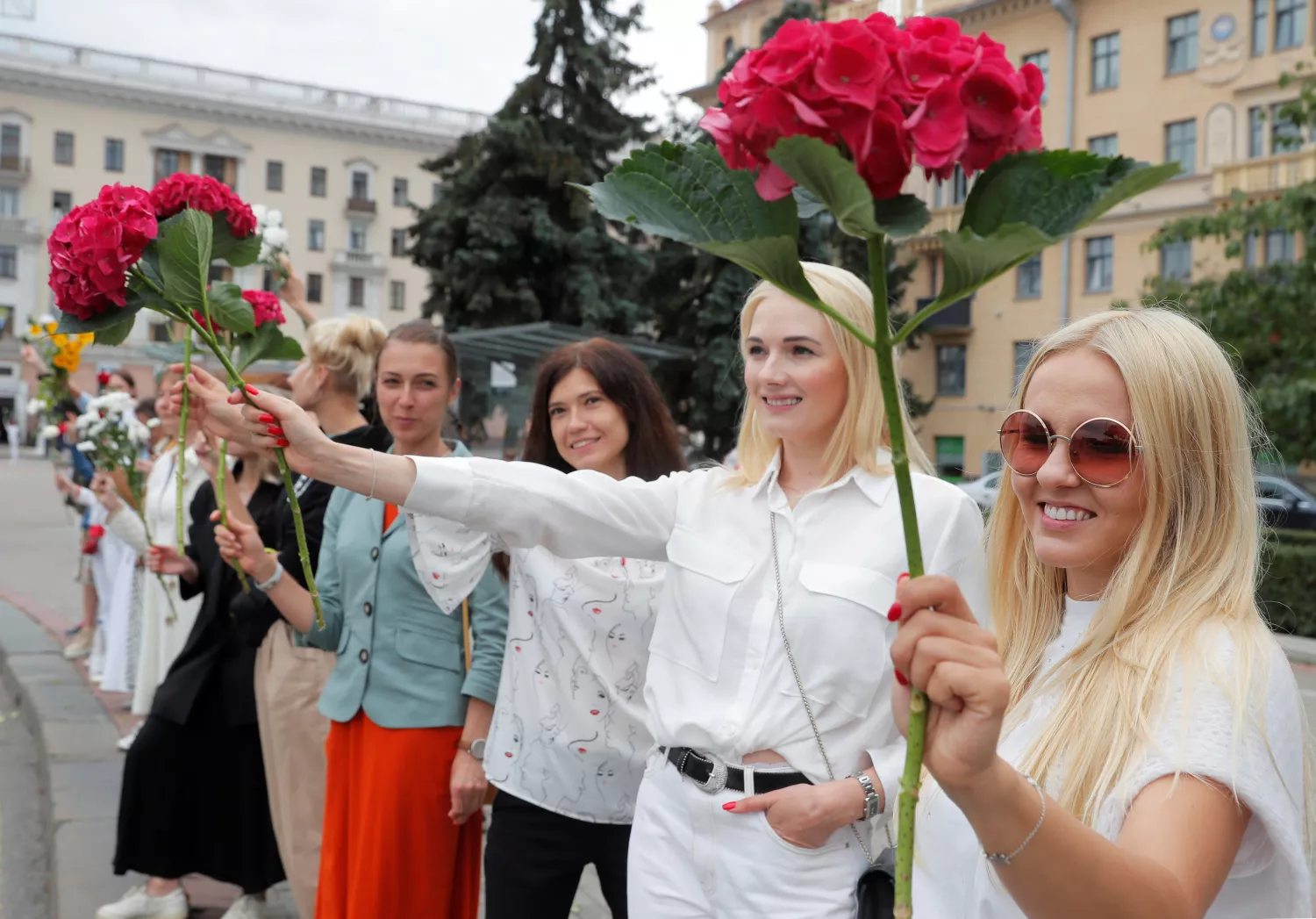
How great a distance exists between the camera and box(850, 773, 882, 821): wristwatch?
208 cm

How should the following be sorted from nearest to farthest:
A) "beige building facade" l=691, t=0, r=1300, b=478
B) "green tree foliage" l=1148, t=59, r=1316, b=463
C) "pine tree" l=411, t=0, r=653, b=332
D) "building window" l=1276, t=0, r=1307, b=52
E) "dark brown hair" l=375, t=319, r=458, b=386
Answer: "dark brown hair" l=375, t=319, r=458, b=386 → "green tree foliage" l=1148, t=59, r=1316, b=463 → "pine tree" l=411, t=0, r=653, b=332 → "building window" l=1276, t=0, r=1307, b=52 → "beige building facade" l=691, t=0, r=1300, b=478

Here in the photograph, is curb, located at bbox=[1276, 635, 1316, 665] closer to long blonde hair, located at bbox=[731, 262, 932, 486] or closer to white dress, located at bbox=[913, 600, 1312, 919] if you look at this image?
long blonde hair, located at bbox=[731, 262, 932, 486]

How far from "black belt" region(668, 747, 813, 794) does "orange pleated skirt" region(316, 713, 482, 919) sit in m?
1.17

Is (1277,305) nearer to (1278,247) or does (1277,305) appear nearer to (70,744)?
(70,744)

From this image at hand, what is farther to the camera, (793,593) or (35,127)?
(35,127)

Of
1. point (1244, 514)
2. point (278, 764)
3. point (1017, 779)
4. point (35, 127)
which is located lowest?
point (278, 764)

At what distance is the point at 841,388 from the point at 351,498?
1692mm

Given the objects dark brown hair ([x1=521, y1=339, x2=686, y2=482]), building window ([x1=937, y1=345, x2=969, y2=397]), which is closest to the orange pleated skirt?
dark brown hair ([x1=521, y1=339, x2=686, y2=482])

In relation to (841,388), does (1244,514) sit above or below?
below

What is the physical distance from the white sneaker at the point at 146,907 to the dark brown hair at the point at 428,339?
2073mm

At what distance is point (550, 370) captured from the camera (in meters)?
3.23

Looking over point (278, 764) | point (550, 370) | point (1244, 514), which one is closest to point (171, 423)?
point (278, 764)

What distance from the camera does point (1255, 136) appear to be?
2923 cm

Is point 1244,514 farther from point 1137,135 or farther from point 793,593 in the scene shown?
point 1137,135
